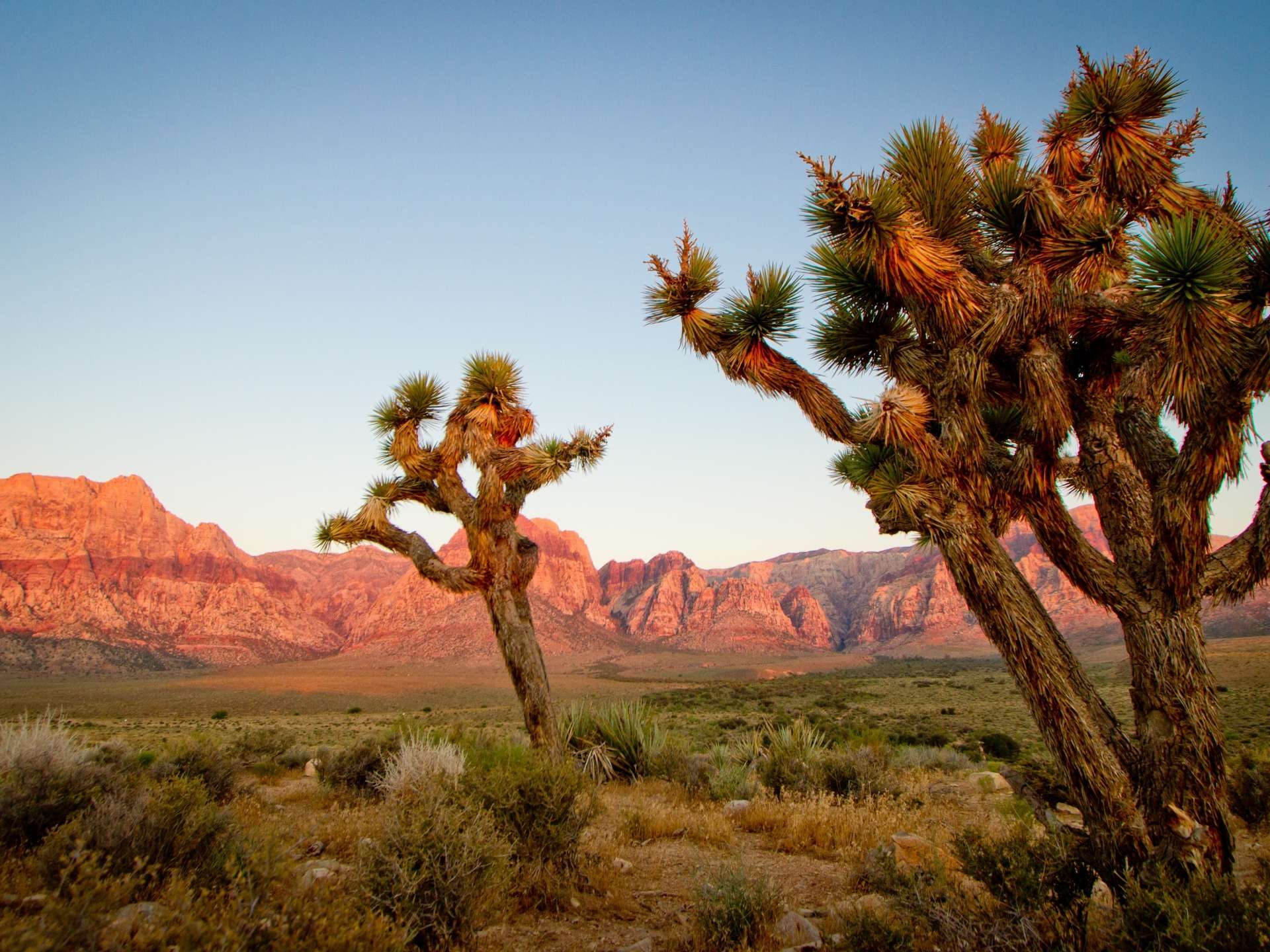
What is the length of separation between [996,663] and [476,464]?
7065 centimetres

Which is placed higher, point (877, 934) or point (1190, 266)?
point (1190, 266)

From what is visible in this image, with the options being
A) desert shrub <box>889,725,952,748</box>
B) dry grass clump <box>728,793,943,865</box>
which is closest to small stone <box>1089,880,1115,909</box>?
dry grass clump <box>728,793,943,865</box>

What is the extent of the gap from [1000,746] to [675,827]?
42.1 feet

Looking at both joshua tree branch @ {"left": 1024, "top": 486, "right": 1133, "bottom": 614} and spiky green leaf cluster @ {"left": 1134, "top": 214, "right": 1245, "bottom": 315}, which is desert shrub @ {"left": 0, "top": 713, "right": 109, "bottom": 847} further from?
spiky green leaf cluster @ {"left": 1134, "top": 214, "right": 1245, "bottom": 315}

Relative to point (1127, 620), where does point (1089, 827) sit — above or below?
below

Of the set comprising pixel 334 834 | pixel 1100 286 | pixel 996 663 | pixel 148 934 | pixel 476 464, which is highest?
pixel 1100 286

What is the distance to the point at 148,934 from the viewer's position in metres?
2.62

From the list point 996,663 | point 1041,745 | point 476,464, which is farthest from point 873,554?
point 476,464

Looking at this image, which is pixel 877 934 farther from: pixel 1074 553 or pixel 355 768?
pixel 355 768

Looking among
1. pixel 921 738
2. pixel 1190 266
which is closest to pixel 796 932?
pixel 1190 266

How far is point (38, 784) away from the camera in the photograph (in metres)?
5.71

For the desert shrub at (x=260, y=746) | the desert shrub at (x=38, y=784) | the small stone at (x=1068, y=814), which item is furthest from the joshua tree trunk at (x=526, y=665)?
the small stone at (x=1068, y=814)

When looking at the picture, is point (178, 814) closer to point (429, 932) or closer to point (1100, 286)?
point (429, 932)

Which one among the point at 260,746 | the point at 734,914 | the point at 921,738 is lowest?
the point at 921,738
